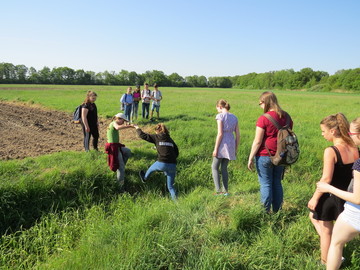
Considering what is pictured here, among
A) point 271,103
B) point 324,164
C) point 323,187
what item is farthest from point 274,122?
point 323,187

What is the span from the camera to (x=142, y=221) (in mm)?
3539

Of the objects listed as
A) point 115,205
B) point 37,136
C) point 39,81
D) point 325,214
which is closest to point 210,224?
point 325,214

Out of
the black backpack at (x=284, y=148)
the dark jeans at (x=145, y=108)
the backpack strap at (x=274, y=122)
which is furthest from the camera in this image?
the dark jeans at (x=145, y=108)

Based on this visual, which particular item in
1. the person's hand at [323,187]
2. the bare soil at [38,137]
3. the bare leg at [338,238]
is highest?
the person's hand at [323,187]

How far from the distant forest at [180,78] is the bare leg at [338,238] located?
265ft

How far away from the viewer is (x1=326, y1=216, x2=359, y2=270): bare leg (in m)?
2.38

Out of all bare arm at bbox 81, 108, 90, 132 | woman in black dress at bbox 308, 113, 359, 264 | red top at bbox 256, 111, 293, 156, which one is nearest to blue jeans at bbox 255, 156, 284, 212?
red top at bbox 256, 111, 293, 156

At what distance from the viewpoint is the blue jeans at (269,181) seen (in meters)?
3.69

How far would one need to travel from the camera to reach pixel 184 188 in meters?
5.88

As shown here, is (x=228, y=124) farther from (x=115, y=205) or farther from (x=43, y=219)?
(x=43, y=219)

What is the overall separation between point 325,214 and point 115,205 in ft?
12.3

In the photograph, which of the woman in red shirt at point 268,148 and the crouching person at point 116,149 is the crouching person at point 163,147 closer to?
the crouching person at point 116,149

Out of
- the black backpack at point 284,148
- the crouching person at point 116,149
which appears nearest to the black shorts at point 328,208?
the black backpack at point 284,148

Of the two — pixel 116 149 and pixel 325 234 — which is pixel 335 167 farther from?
pixel 116 149
